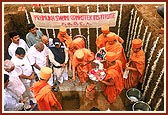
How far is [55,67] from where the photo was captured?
7.39 meters

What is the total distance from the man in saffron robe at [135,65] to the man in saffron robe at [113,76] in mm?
395

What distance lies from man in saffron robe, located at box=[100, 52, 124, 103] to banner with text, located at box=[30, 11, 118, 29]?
184 cm

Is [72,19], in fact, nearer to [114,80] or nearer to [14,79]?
[114,80]

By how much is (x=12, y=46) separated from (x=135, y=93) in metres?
2.79

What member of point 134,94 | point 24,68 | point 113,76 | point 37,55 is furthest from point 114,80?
point 24,68

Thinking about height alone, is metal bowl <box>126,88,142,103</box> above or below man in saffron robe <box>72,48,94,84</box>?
below

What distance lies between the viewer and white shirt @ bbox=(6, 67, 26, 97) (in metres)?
6.32

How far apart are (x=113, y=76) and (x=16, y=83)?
6.00 ft

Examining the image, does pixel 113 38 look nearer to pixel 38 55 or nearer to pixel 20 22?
pixel 38 55

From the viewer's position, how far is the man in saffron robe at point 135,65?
6.98m

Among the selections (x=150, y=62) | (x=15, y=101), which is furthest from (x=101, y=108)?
(x=15, y=101)

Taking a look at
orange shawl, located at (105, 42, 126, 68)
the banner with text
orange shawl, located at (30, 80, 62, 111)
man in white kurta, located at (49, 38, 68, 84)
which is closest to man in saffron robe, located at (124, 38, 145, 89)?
orange shawl, located at (105, 42, 126, 68)

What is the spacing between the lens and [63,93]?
7816 millimetres

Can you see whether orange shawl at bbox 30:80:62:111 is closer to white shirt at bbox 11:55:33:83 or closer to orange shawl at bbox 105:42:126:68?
white shirt at bbox 11:55:33:83
